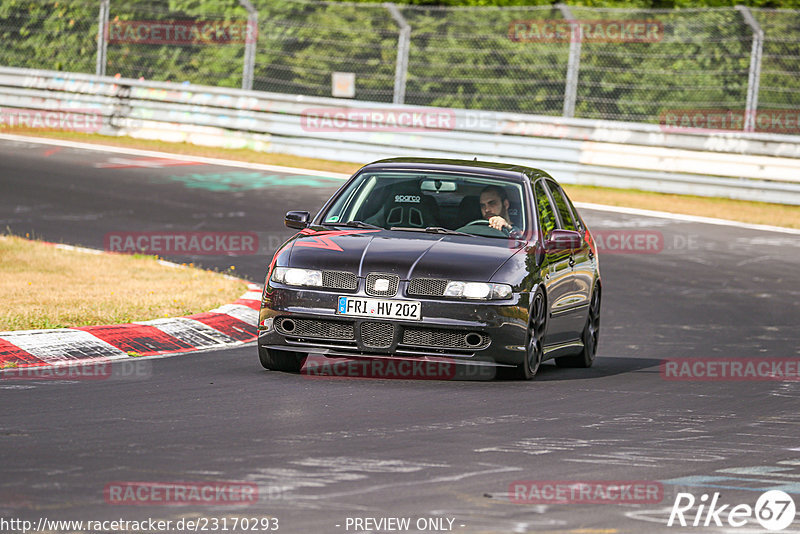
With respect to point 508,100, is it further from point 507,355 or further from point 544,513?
point 544,513

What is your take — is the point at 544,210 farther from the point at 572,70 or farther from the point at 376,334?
the point at 572,70

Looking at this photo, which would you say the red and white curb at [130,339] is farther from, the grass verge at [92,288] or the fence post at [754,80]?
the fence post at [754,80]

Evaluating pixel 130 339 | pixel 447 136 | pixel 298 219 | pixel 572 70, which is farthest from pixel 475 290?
pixel 447 136

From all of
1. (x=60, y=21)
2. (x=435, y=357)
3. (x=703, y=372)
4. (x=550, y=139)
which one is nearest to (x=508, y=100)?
(x=550, y=139)

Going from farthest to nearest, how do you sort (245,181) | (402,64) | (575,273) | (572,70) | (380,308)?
1. (402,64)
2. (572,70)
3. (245,181)
4. (575,273)
5. (380,308)

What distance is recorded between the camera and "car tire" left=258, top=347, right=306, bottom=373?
9469 millimetres

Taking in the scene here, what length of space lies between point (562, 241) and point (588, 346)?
1.38m

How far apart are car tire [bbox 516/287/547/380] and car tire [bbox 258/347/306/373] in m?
1.45

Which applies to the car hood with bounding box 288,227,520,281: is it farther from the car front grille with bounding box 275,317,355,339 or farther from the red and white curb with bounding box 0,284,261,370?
the red and white curb with bounding box 0,284,261,370

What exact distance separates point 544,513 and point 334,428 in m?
1.93

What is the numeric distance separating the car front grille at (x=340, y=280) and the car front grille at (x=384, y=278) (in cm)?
9

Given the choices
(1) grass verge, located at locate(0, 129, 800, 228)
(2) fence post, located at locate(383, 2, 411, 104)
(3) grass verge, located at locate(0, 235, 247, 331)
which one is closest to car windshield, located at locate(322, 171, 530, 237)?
(3) grass verge, located at locate(0, 235, 247, 331)

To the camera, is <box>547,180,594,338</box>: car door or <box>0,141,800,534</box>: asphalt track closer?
<box>0,141,800,534</box>: asphalt track

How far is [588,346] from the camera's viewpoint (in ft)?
36.7
